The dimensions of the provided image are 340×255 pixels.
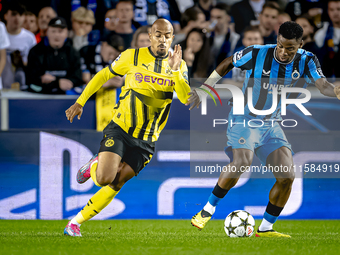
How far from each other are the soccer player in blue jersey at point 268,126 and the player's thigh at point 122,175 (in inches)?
36.1

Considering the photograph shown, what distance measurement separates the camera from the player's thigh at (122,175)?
4.67m

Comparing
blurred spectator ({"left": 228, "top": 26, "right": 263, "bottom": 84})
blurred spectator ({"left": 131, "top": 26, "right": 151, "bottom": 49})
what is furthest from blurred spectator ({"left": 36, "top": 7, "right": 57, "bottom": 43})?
blurred spectator ({"left": 228, "top": 26, "right": 263, "bottom": 84})

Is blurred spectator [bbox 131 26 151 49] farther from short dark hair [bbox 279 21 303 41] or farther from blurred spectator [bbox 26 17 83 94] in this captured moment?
short dark hair [bbox 279 21 303 41]

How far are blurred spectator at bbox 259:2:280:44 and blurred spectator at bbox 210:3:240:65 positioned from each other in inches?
18.2

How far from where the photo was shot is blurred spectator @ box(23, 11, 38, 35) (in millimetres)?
7883

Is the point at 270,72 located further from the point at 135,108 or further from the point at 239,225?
the point at 239,225

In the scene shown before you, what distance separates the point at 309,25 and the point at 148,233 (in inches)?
181

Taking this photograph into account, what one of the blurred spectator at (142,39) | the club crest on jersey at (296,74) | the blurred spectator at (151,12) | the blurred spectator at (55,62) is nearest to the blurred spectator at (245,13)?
the blurred spectator at (151,12)

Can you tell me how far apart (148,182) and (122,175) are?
4.93 ft

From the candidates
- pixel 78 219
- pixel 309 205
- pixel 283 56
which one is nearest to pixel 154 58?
pixel 283 56

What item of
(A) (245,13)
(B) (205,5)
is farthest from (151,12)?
(A) (245,13)

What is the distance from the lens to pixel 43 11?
311 inches

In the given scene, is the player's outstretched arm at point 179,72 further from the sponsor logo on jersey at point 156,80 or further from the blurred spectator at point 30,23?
the blurred spectator at point 30,23

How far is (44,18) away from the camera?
310 inches
